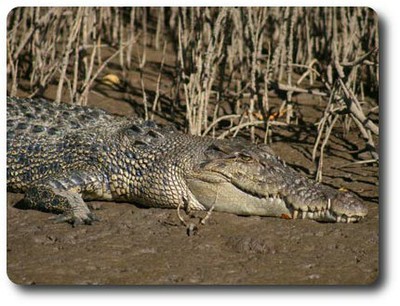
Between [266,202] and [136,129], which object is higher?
[136,129]

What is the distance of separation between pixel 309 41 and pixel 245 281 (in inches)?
114

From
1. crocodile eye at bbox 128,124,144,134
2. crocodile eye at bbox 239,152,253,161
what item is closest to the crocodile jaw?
crocodile eye at bbox 239,152,253,161

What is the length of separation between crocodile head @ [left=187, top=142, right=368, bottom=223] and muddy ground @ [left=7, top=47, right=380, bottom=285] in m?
0.08

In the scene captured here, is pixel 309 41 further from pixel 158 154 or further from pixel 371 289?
pixel 371 289

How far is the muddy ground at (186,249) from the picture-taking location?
5.46 meters

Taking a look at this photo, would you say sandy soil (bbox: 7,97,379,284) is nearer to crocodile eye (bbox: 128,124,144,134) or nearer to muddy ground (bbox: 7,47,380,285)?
muddy ground (bbox: 7,47,380,285)

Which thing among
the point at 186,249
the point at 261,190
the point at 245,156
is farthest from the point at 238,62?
the point at 186,249

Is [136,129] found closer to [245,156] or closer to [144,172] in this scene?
[144,172]

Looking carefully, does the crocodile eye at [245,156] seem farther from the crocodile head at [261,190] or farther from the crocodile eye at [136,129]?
the crocodile eye at [136,129]

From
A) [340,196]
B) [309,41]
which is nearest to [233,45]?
[309,41]

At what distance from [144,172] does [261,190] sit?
32.0 inches

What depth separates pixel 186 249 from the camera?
579 cm

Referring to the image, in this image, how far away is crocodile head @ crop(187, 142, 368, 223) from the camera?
6113mm
